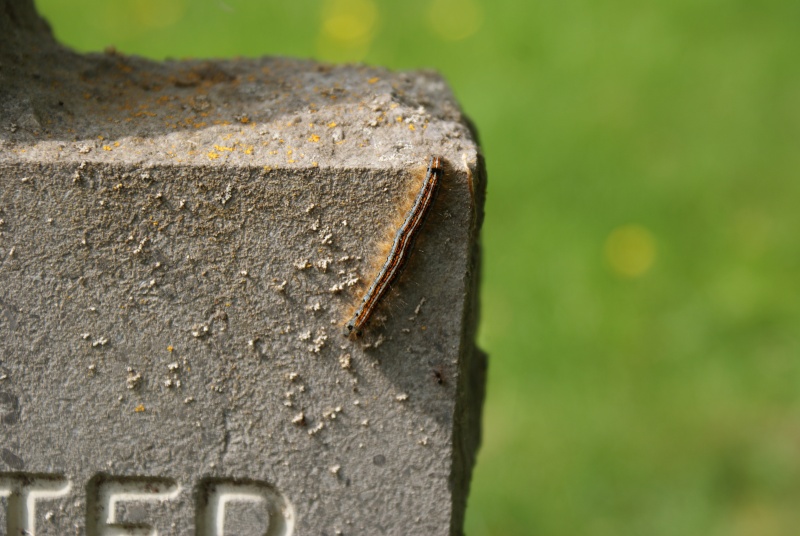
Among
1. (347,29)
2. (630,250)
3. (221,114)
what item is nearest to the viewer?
(221,114)

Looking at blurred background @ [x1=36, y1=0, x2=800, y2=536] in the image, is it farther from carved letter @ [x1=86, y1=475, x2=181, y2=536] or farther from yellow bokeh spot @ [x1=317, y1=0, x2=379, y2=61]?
carved letter @ [x1=86, y1=475, x2=181, y2=536]

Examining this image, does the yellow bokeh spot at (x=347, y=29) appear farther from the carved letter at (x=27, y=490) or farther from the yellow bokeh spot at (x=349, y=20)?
the carved letter at (x=27, y=490)

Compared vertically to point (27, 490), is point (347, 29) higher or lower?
higher

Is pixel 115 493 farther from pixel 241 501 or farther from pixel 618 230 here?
pixel 618 230

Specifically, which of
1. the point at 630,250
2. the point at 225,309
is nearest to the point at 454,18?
the point at 630,250

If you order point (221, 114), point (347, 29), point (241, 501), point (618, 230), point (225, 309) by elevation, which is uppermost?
point (347, 29)

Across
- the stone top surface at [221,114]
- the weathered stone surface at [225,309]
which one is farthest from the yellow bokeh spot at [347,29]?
the weathered stone surface at [225,309]

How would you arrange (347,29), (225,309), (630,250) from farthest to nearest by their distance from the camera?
(347,29) < (630,250) < (225,309)
